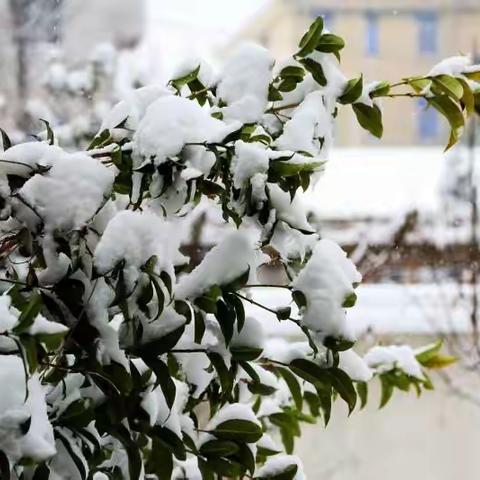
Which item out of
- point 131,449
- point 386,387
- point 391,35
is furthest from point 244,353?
point 391,35

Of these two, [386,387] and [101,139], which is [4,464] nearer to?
[101,139]

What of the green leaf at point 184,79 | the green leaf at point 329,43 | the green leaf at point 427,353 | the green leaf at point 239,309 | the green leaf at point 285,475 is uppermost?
the green leaf at point 329,43

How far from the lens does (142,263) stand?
613 mm

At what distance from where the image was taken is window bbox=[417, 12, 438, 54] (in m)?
8.42

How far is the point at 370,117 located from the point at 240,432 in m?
0.31

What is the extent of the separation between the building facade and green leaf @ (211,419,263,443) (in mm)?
6088

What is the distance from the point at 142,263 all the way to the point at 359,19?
7.46 meters

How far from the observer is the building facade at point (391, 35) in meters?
7.29

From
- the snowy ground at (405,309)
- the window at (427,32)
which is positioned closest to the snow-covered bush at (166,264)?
the snowy ground at (405,309)

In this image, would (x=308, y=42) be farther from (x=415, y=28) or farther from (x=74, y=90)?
(x=415, y=28)

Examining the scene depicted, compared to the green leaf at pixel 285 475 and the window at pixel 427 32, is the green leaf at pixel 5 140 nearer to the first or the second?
the green leaf at pixel 285 475

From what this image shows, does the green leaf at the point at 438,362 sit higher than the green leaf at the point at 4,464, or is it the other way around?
the green leaf at the point at 4,464

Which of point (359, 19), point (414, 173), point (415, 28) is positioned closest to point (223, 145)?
point (414, 173)

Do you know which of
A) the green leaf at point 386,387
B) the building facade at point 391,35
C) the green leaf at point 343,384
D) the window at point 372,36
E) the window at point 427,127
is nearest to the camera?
the green leaf at point 343,384
